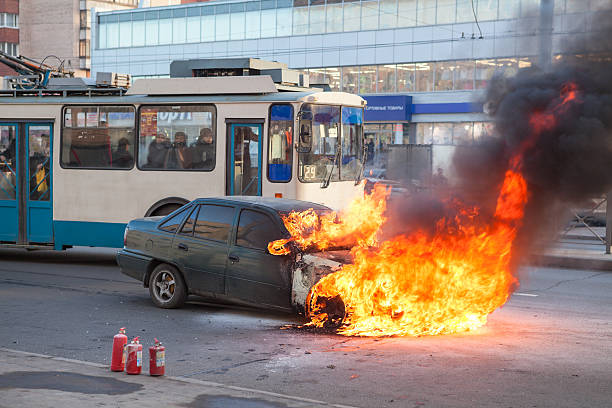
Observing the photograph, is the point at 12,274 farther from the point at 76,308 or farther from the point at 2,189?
the point at 76,308

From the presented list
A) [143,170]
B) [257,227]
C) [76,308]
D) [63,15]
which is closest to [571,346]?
[257,227]

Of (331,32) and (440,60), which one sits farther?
(331,32)

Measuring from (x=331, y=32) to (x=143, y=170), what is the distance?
118ft

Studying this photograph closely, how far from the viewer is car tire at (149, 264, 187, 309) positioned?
10.9m

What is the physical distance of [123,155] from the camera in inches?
614

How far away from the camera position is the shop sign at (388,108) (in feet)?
155

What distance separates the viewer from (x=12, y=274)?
1465 centimetres

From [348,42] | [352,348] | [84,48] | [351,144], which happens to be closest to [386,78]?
[348,42]

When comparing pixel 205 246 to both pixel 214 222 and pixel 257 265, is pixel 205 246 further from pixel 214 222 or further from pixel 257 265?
pixel 257 265

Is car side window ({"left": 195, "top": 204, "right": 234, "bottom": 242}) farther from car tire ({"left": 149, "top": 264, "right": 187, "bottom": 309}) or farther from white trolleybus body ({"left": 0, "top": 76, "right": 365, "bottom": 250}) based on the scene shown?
white trolleybus body ({"left": 0, "top": 76, "right": 365, "bottom": 250})

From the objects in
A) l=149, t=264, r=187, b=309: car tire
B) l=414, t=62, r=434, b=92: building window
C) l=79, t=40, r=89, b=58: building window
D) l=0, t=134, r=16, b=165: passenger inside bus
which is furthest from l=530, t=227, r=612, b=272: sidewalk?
l=79, t=40, r=89, b=58: building window

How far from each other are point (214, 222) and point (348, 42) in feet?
130

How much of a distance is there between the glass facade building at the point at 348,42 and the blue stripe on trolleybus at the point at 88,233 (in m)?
23.4

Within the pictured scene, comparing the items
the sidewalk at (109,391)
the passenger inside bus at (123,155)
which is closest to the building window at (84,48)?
the passenger inside bus at (123,155)
